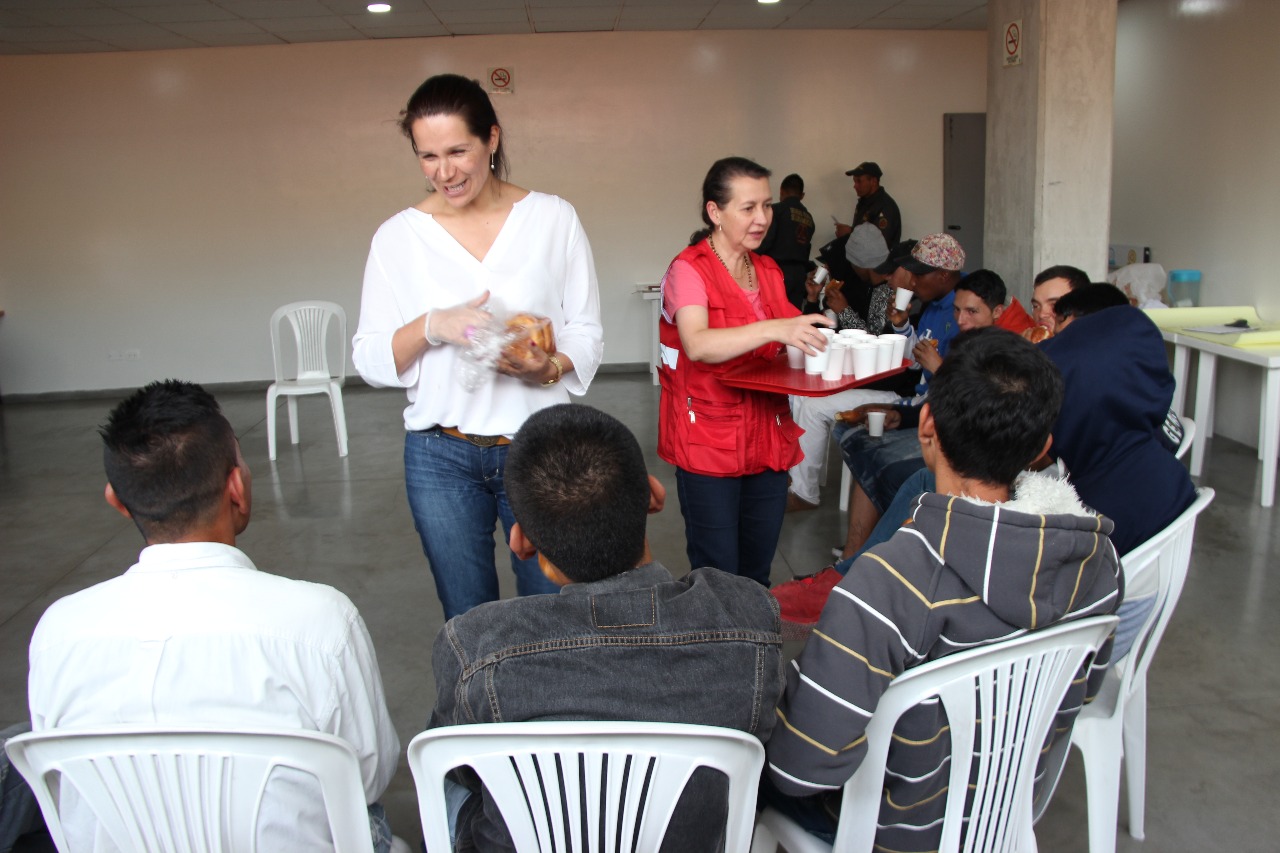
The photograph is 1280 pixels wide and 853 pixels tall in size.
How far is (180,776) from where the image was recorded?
116 centimetres

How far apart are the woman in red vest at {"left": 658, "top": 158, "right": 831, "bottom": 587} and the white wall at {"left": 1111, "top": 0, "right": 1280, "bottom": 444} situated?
12.9 feet

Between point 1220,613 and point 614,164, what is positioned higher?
point 614,164

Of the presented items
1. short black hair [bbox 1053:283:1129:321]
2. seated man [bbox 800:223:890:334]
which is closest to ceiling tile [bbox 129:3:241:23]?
seated man [bbox 800:223:890:334]

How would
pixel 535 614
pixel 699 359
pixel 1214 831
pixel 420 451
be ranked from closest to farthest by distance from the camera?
pixel 535 614 < pixel 420 451 < pixel 1214 831 < pixel 699 359

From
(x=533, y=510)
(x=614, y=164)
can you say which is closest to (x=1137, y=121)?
(x=614, y=164)

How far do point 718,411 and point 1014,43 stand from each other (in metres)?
3.00

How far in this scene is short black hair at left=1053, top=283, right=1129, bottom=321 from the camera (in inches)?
99.6

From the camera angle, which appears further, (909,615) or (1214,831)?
(1214,831)

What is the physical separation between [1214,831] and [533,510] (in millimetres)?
1838

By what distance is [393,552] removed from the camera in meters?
4.11

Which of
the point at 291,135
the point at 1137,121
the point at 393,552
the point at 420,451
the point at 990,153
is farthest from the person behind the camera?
the point at 291,135

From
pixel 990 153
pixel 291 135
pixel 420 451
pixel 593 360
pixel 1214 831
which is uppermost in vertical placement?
pixel 291 135

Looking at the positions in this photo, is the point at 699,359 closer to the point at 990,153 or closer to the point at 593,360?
the point at 593,360

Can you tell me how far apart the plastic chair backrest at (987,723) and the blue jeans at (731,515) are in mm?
1092
